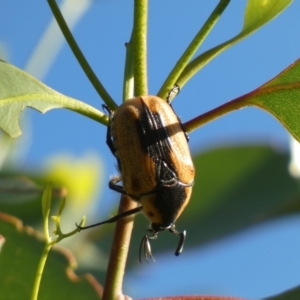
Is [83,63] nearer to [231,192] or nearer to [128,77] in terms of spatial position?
[128,77]

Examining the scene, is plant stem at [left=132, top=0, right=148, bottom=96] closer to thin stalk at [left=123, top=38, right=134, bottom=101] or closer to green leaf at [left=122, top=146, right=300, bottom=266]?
thin stalk at [left=123, top=38, right=134, bottom=101]

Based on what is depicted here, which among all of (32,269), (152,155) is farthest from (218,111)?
(32,269)

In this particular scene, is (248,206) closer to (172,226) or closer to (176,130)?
(172,226)

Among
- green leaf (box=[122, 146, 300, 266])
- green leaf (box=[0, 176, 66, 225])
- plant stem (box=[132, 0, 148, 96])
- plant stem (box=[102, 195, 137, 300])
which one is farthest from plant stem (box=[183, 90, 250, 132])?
green leaf (box=[122, 146, 300, 266])

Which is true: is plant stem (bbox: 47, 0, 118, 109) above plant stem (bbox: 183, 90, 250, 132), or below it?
above

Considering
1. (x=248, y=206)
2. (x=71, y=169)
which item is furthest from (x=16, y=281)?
(x=71, y=169)

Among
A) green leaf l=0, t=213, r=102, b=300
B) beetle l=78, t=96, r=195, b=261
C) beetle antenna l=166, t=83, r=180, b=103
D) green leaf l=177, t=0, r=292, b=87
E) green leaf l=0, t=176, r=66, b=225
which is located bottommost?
green leaf l=0, t=213, r=102, b=300
